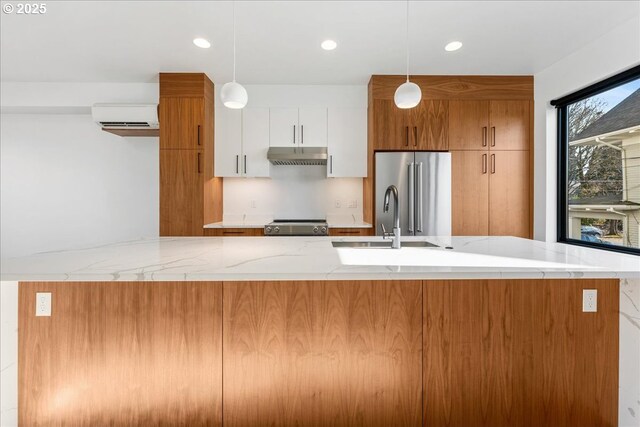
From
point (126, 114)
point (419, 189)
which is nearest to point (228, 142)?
point (126, 114)

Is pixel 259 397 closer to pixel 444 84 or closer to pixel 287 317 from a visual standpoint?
pixel 287 317

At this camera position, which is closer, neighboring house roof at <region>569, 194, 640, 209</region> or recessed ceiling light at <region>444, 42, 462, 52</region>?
neighboring house roof at <region>569, 194, 640, 209</region>

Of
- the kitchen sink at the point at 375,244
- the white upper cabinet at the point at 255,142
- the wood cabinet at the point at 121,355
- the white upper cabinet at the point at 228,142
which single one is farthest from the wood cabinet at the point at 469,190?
the wood cabinet at the point at 121,355

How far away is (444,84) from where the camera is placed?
11.8 feet

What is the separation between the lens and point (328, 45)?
9.52ft

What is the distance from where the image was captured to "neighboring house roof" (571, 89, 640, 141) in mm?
2592

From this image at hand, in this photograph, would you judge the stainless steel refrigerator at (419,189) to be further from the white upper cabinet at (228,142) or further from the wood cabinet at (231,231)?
the white upper cabinet at (228,142)

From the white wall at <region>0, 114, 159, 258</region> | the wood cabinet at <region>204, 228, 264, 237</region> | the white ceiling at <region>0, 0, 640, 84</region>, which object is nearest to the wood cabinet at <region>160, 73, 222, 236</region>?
the wood cabinet at <region>204, 228, 264, 237</region>

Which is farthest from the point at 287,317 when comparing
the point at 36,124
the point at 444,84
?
the point at 36,124

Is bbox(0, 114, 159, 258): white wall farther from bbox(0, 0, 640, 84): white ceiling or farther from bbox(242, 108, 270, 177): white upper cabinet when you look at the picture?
bbox(242, 108, 270, 177): white upper cabinet

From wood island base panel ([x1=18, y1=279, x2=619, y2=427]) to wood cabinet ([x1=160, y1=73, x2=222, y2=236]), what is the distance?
7.50ft

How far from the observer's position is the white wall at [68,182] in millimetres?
4215

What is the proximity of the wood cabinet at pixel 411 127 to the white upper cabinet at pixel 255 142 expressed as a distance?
1306mm

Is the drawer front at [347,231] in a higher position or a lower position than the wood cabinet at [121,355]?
higher
